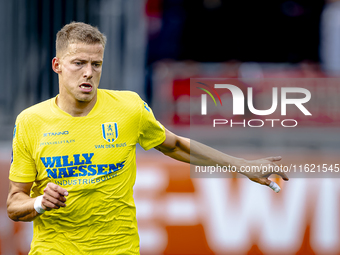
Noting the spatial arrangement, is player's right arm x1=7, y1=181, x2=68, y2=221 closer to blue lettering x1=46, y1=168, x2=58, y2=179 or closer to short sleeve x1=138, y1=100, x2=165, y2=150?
blue lettering x1=46, y1=168, x2=58, y2=179

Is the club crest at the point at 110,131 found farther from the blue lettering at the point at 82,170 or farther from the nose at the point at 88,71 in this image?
the nose at the point at 88,71

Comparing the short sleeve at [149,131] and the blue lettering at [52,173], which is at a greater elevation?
the short sleeve at [149,131]

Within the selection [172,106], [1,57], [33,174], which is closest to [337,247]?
[172,106]

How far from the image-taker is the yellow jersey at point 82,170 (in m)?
3.01

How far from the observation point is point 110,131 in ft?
10.3

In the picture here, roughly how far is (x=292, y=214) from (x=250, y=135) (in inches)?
40.5

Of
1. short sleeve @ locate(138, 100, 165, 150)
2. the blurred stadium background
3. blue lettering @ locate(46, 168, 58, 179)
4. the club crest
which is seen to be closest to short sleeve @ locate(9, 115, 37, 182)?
blue lettering @ locate(46, 168, 58, 179)

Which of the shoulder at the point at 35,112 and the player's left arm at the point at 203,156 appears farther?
the player's left arm at the point at 203,156

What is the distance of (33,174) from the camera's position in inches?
119

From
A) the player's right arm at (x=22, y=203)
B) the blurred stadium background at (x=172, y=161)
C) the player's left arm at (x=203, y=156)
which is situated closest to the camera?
the player's right arm at (x=22, y=203)

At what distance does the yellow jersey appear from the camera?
9.89 ft

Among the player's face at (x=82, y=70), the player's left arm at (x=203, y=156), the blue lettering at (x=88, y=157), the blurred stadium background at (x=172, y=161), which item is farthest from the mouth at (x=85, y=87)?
the blurred stadium background at (x=172, y=161)

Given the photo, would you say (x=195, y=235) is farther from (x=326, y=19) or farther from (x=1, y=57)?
(x=326, y=19)

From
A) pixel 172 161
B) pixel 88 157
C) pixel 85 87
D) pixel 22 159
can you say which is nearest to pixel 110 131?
pixel 88 157
